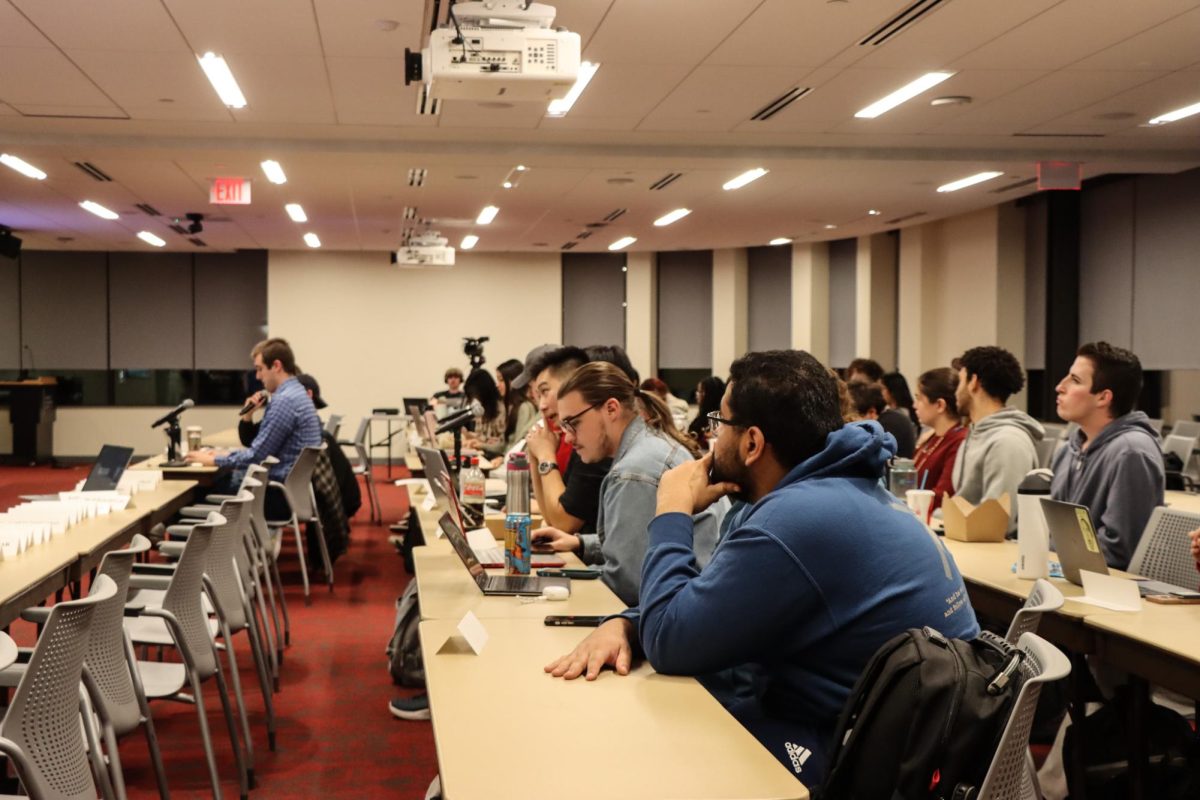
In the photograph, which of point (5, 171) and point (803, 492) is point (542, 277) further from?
point (803, 492)

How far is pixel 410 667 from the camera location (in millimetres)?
4930

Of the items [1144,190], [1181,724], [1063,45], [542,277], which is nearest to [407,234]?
[542,277]

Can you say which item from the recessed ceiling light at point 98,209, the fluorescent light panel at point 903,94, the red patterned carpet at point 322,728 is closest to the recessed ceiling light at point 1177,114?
the fluorescent light panel at point 903,94

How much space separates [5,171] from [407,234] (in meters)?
5.16

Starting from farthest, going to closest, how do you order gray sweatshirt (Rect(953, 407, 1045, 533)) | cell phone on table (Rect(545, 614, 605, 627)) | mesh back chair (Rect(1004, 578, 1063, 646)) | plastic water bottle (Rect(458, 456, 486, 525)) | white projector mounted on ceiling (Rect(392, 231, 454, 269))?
1. white projector mounted on ceiling (Rect(392, 231, 454, 269))
2. plastic water bottle (Rect(458, 456, 486, 525))
3. gray sweatshirt (Rect(953, 407, 1045, 533))
4. cell phone on table (Rect(545, 614, 605, 627))
5. mesh back chair (Rect(1004, 578, 1063, 646))

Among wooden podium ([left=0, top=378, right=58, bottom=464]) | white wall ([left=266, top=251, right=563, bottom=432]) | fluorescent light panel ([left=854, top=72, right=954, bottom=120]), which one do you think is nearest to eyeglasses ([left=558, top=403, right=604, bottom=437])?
fluorescent light panel ([left=854, top=72, right=954, bottom=120])

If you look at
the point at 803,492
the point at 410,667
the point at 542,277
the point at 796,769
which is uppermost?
the point at 542,277

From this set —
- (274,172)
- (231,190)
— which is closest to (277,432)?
(274,172)

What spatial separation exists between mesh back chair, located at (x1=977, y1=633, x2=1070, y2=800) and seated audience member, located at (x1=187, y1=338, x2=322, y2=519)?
18.2 feet

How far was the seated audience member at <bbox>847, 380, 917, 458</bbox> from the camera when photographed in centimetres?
653

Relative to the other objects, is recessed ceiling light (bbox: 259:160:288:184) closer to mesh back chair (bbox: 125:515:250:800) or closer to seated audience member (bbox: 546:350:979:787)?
mesh back chair (bbox: 125:515:250:800)

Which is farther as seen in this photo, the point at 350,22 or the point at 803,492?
the point at 350,22

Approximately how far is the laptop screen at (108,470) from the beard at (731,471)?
3.90 meters

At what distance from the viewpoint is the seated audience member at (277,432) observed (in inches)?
268
